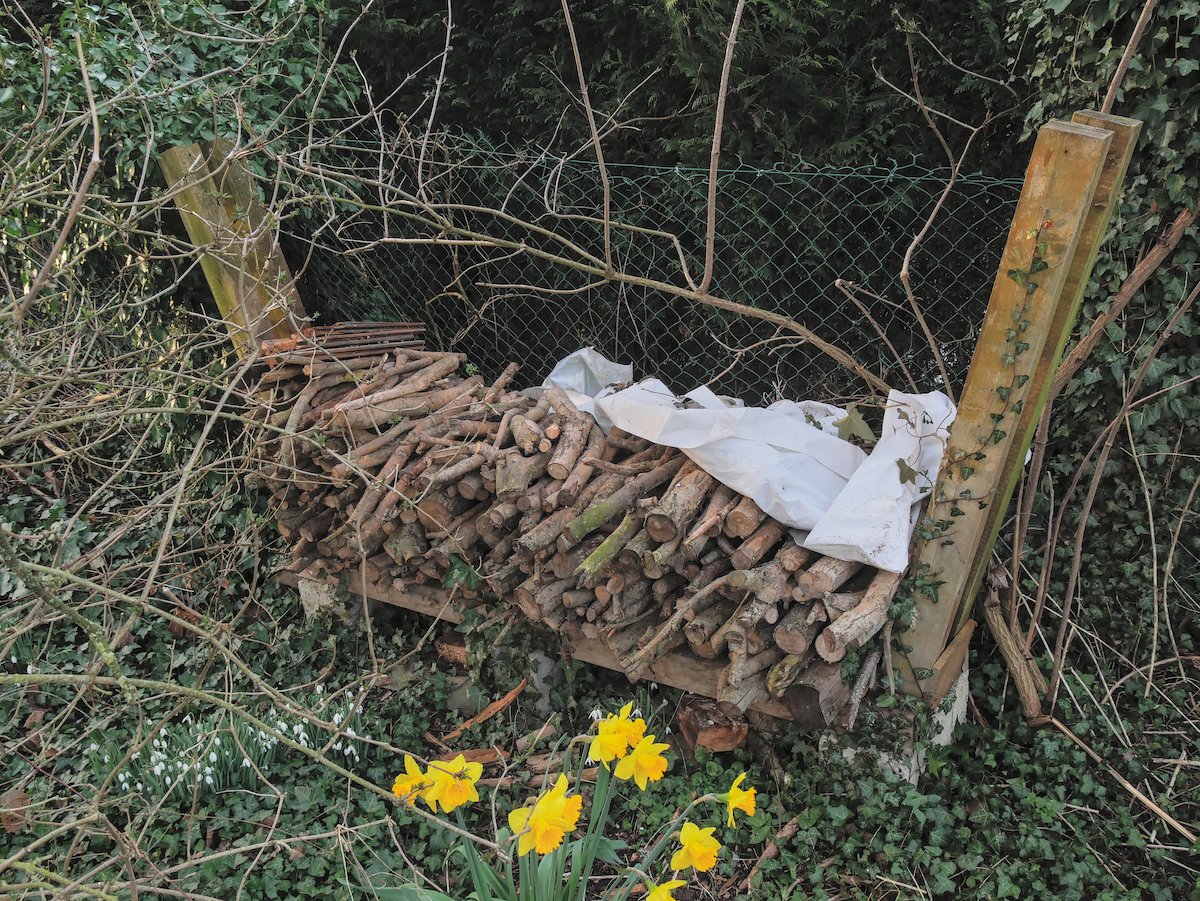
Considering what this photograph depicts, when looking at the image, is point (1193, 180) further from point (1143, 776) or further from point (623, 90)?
point (623, 90)

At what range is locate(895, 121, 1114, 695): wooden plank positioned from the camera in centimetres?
228

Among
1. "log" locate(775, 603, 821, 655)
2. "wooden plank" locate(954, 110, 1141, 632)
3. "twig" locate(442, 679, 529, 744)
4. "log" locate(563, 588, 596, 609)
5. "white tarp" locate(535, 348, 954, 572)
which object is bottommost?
"twig" locate(442, 679, 529, 744)

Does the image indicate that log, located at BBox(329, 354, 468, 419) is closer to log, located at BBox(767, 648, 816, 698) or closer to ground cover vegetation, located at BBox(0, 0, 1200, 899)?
ground cover vegetation, located at BBox(0, 0, 1200, 899)

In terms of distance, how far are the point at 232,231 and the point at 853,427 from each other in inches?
106

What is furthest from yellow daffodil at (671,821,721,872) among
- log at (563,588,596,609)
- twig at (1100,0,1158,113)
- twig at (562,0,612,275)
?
twig at (1100,0,1158,113)

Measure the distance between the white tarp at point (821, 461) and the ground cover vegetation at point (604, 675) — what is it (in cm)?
49

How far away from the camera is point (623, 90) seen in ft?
13.6

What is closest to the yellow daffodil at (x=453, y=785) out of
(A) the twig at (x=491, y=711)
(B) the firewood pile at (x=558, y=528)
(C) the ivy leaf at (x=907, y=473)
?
(B) the firewood pile at (x=558, y=528)

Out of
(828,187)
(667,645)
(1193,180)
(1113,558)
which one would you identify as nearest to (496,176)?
(828,187)

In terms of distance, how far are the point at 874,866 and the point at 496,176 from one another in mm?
3227

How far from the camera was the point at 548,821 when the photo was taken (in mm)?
1686

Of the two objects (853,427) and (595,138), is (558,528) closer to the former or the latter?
(853,427)

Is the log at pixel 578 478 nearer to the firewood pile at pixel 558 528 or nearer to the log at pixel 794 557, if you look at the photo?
the firewood pile at pixel 558 528

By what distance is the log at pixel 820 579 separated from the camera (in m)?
2.62
